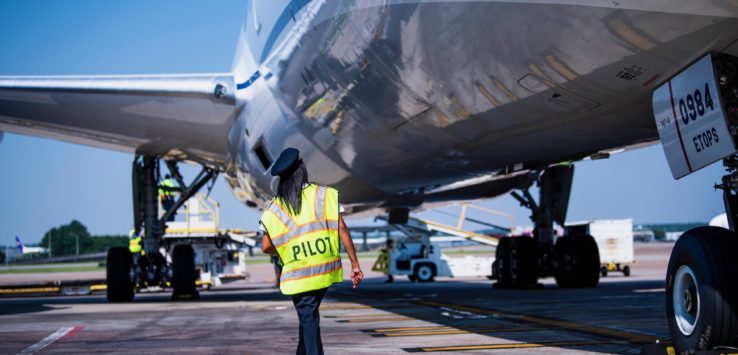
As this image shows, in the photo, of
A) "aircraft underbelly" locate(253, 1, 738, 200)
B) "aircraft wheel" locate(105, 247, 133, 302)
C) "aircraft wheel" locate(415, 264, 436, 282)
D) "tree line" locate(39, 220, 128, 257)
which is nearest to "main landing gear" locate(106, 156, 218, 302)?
"aircraft wheel" locate(105, 247, 133, 302)

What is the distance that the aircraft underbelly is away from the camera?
5438 mm

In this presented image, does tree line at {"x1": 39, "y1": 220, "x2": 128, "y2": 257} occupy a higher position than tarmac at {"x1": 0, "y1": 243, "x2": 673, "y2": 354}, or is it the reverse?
tree line at {"x1": 39, "y1": 220, "x2": 128, "y2": 257}

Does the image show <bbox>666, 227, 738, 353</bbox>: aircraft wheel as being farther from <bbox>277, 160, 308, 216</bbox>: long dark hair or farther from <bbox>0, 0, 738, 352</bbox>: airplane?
<bbox>277, 160, 308, 216</bbox>: long dark hair

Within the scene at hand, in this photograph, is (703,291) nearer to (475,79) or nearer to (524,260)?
(475,79)

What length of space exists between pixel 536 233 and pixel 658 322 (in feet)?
29.3

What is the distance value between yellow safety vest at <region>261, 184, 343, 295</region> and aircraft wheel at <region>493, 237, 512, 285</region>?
510 inches

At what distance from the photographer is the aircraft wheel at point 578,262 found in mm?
17281

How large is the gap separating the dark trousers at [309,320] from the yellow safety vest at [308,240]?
0.17 ft

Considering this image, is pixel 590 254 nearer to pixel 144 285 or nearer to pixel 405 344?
pixel 144 285

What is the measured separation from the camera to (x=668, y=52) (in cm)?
532

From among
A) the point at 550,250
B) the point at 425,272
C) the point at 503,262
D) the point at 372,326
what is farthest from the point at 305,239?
the point at 425,272

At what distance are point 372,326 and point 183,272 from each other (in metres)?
8.75

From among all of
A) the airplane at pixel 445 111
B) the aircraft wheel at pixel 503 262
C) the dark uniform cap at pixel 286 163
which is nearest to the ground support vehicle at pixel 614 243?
the aircraft wheel at pixel 503 262

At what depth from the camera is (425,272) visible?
29.8m
